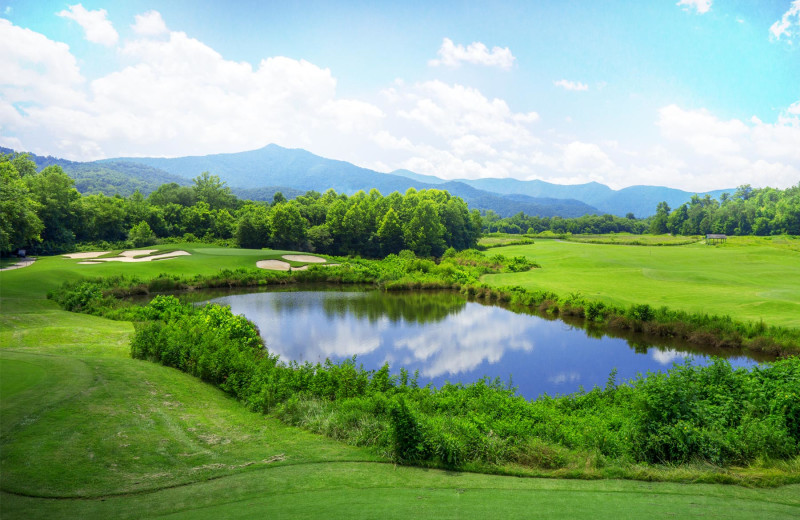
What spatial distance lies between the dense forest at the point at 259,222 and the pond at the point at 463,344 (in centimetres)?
3098

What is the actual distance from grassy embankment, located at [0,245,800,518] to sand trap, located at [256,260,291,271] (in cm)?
3624

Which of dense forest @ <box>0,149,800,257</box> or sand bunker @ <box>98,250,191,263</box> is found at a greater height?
dense forest @ <box>0,149,800,257</box>

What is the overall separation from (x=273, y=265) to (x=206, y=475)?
42.9 meters

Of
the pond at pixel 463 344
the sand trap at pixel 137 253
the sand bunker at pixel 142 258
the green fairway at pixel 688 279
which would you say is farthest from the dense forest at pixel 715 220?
the sand trap at pixel 137 253

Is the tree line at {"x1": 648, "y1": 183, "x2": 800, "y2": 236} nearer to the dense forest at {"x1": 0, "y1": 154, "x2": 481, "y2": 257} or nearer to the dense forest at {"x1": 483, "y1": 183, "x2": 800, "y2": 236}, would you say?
the dense forest at {"x1": 483, "y1": 183, "x2": 800, "y2": 236}

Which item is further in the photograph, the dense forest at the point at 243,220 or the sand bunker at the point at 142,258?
the dense forest at the point at 243,220

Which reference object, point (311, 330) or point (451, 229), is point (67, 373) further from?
point (451, 229)

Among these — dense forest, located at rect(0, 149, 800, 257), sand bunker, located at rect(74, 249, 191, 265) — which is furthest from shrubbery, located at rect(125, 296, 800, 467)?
sand bunker, located at rect(74, 249, 191, 265)

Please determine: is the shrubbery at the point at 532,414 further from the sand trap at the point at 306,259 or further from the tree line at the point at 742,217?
the tree line at the point at 742,217

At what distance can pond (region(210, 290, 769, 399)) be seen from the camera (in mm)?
18734

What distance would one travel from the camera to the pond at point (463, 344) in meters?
18.7

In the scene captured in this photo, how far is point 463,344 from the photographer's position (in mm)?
23156

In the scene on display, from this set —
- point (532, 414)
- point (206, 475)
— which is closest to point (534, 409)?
point (532, 414)

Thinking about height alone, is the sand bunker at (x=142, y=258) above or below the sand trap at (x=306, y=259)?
above
